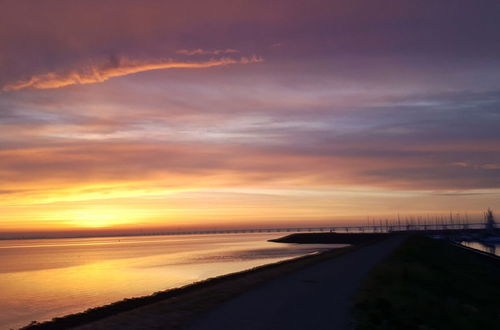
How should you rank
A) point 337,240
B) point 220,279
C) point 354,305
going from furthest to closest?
1. point 337,240
2. point 220,279
3. point 354,305

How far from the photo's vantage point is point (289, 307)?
1642 cm

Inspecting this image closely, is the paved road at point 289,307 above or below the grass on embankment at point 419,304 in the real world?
above

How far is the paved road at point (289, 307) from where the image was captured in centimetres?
1365

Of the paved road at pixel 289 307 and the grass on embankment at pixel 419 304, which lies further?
the grass on embankment at pixel 419 304

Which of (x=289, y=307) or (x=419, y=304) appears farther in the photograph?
(x=419, y=304)

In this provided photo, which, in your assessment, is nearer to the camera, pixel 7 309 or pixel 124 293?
pixel 7 309

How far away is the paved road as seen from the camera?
1365cm

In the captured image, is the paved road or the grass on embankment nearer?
the paved road

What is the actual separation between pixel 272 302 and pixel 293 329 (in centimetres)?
459

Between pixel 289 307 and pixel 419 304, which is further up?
pixel 289 307

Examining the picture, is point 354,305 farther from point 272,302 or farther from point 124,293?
point 124,293

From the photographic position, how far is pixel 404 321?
15211 millimetres

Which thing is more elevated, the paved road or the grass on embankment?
the paved road

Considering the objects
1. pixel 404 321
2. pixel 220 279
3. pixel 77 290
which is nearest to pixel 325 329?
pixel 404 321
